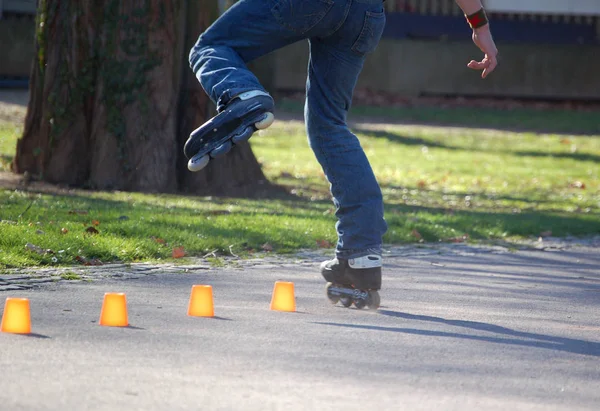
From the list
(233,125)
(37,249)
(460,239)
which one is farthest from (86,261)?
(460,239)

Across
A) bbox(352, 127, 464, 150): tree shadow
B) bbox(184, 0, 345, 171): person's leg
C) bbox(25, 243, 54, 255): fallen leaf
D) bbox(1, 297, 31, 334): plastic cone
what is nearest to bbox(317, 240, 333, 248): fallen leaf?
bbox(25, 243, 54, 255): fallen leaf

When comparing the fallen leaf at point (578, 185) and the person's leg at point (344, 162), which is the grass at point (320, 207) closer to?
the fallen leaf at point (578, 185)

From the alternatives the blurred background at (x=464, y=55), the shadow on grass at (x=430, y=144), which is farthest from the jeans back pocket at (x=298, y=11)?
the blurred background at (x=464, y=55)

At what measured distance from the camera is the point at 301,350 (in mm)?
4527

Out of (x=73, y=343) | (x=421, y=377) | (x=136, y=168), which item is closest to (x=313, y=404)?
(x=421, y=377)

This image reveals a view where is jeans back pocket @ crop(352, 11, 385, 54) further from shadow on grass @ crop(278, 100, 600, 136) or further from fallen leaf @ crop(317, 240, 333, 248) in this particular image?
shadow on grass @ crop(278, 100, 600, 136)

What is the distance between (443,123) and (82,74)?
1285cm

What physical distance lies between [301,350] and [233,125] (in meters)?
0.97

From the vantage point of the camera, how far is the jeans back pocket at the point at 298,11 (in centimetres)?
487

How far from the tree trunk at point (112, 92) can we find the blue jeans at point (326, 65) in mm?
5493

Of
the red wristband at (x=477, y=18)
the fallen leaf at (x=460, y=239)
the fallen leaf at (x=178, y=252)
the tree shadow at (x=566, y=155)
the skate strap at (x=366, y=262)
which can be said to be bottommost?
the fallen leaf at (x=178, y=252)

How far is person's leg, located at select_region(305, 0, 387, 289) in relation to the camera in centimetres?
532

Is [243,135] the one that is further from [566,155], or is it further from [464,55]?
[464,55]

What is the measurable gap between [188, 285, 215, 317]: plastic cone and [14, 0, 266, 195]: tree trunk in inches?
226
